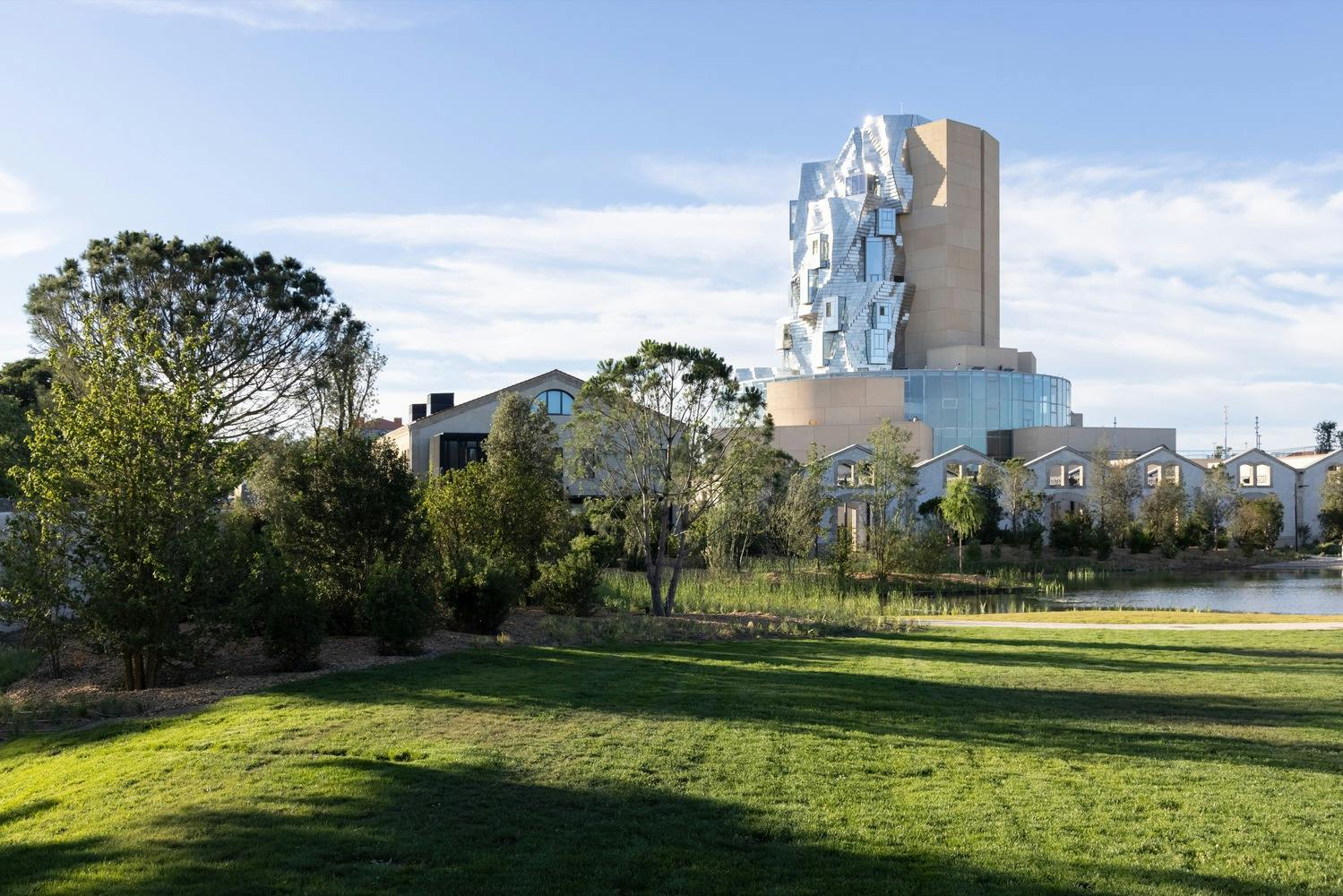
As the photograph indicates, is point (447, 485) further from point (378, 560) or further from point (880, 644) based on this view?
point (880, 644)

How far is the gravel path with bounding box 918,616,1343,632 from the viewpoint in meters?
19.5

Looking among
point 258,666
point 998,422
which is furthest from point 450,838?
point 998,422

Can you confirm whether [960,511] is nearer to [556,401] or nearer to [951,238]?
[556,401]

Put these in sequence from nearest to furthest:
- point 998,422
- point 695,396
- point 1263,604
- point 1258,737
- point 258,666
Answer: point 1258,737 < point 258,666 < point 695,396 < point 1263,604 < point 998,422

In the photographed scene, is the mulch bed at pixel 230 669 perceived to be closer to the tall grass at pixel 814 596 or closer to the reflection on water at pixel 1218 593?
the tall grass at pixel 814 596

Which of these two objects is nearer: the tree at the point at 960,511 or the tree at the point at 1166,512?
the tree at the point at 960,511

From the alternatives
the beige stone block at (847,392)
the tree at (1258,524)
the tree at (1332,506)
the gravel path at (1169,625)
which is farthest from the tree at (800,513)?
the tree at (1332,506)

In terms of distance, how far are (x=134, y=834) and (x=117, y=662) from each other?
8.58 meters

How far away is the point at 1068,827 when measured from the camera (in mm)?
6793

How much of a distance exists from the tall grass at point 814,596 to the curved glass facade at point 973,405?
37850 millimetres

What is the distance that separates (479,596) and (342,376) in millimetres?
17311

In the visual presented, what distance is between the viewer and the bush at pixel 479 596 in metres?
17.1

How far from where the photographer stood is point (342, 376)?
32219mm

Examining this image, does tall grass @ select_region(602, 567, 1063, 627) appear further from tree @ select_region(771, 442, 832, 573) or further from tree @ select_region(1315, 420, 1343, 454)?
tree @ select_region(1315, 420, 1343, 454)
